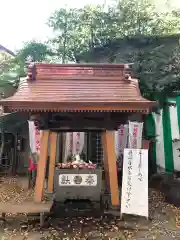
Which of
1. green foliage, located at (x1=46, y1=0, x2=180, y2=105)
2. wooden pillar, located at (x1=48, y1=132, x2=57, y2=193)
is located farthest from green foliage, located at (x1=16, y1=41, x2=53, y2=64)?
wooden pillar, located at (x1=48, y1=132, x2=57, y2=193)

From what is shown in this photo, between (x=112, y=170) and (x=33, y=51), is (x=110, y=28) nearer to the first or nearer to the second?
(x=33, y=51)

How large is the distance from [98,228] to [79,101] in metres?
3.29

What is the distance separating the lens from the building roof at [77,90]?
831 centimetres

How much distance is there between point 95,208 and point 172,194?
278cm

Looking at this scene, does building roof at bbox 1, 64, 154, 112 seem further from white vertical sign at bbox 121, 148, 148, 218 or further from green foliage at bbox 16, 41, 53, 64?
green foliage at bbox 16, 41, 53, 64

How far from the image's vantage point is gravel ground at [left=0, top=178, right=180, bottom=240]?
730cm

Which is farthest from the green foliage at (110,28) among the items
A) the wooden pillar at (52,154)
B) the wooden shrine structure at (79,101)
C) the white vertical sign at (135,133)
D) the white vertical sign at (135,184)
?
the white vertical sign at (135,184)

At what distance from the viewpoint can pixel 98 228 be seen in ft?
25.8

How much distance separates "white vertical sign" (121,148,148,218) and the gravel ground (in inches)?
16.2

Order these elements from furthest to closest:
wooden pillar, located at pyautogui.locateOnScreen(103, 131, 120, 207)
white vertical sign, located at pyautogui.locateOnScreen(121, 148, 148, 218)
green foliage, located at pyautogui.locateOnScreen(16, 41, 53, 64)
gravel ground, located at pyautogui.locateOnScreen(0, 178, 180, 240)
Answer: green foliage, located at pyautogui.locateOnScreen(16, 41, 53, 64), wooden pillar, located at pyautogui.locateOnScreen(103, 131, 120, 207), white vertical sign, located at pyautogui.locateOnScreen(121, 148, 148, 218), gravel ground, located at pyautogui.locateOnScreen(0, 178, 180, 240)

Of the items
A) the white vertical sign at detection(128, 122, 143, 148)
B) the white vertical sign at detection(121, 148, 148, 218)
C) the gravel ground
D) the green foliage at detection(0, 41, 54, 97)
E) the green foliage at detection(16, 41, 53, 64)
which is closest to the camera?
the gravel ground

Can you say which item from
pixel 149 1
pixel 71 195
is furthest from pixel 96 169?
pixel 149 1

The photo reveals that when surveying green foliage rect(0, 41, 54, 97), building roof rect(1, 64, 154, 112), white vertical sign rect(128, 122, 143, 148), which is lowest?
white vertical sign rect(128, 122, 143, 148)

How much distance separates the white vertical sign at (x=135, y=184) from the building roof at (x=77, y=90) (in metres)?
1.31
